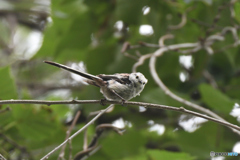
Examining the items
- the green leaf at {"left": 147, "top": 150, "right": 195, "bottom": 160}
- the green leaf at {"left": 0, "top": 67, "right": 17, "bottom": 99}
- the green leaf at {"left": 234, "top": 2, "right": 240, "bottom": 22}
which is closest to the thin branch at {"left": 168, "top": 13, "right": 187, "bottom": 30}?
the green leaf at {"left": 234, "top": 2, "right": 240, "bottom": 22}

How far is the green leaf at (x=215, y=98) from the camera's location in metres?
2.43

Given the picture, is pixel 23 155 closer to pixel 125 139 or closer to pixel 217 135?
pixel 125 139

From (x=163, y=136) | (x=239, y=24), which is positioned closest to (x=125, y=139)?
(x=163, y=136)

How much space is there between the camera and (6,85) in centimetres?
217

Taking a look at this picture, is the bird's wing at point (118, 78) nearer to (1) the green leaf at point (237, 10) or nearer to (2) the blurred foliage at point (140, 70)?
(2) the blurred foliage at point (140, 70)

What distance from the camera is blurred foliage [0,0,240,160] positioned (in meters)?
2.47

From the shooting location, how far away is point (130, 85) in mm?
1807

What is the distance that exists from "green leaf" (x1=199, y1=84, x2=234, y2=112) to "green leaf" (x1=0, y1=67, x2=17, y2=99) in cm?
134

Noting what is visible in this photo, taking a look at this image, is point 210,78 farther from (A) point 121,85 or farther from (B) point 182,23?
(A) point 121,85

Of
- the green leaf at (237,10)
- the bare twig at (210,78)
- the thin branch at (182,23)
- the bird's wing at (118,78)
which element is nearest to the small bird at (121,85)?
the bird's wing at (118,78)

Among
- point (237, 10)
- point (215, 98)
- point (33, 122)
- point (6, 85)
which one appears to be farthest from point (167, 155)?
point (237, 10)

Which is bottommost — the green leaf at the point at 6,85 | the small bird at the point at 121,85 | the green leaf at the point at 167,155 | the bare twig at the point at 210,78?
the green leaf at the point at 167,155

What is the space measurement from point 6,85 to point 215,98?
1496mm

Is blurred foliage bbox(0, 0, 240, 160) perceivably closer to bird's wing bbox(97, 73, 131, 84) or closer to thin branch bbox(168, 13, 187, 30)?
thin branch bbox(168, 13, 187, 30)
